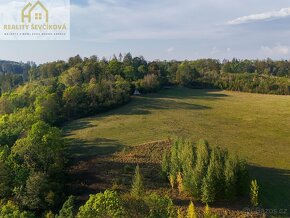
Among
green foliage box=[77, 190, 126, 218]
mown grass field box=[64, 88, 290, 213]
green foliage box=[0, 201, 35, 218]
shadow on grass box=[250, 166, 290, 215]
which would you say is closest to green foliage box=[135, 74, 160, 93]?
mown grass field box=[64, 88, 290, 213]

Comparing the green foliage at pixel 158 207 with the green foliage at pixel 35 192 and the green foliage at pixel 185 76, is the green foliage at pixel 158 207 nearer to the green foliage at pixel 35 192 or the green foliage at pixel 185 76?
the green foliage at pixel 35 192

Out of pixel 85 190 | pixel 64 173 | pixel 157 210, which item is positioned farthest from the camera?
pixel 64 173

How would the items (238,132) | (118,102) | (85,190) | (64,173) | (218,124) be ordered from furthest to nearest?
(118,102) → (218,124) → (238,132) → (64,173) → (85,190)

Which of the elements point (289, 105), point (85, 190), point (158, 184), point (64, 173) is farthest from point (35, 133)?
point (289, 105)

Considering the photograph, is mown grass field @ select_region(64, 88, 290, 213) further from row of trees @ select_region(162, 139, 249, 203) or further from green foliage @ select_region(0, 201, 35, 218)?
green foliage @ select_region(0, 201, 35, 218)

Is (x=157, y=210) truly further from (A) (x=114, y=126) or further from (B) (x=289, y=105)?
(B) (x=289, y=105)

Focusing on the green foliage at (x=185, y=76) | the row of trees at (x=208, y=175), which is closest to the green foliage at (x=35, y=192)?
the row of trees at (x=208, y=175)
